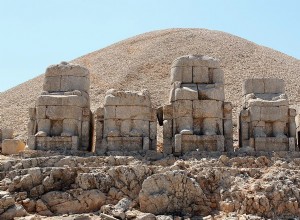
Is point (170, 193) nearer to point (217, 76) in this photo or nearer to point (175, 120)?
point (175, 120)

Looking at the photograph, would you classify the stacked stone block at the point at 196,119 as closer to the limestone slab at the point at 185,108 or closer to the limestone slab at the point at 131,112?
the limestone slab at the point at 185,108

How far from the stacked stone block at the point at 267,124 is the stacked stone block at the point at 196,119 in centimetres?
57

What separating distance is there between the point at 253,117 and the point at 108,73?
41657mm

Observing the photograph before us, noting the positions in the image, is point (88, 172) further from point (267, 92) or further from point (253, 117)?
point (267, 92)

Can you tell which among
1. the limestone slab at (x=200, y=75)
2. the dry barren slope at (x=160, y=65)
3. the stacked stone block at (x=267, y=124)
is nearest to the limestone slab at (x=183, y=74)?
the limestone slab at (x=200, y=75)

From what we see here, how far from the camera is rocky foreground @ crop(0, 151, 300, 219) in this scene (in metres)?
13.0

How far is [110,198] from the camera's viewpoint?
1378cm

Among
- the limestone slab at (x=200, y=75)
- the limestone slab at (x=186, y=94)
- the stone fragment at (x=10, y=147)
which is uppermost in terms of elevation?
the limestone slab at (x=200, y=75)

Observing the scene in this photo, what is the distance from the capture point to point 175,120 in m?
17.2

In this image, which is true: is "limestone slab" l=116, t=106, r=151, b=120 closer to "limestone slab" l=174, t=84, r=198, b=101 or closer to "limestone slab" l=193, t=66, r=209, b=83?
"limestone slab" l=174, t=84, r=198, b=101

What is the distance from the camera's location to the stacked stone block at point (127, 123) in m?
16.9

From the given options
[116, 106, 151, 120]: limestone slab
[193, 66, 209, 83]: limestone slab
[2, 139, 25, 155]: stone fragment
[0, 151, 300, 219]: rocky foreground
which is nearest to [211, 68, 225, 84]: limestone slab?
[193, 66, 209, 83]: limestone slab

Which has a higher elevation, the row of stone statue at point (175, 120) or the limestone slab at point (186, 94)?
the limestone slab at point (186, 94)

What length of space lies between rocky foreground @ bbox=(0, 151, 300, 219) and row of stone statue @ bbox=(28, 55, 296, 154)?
1879 mm
